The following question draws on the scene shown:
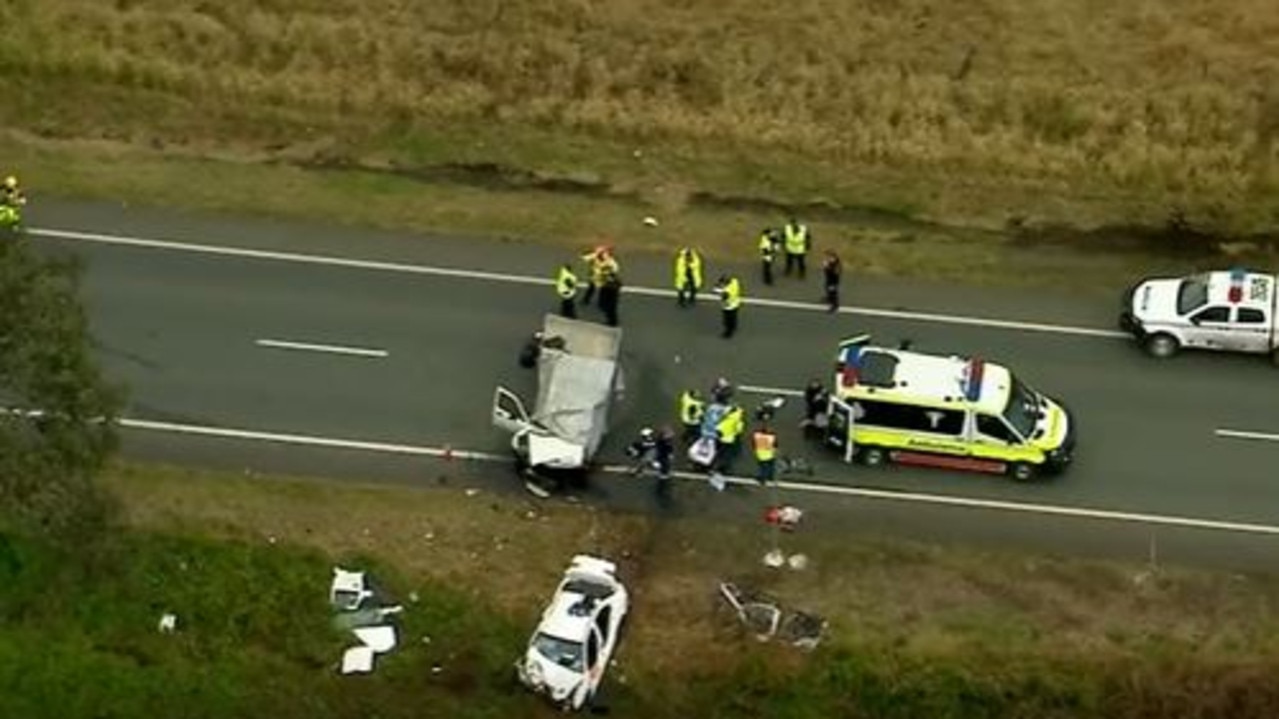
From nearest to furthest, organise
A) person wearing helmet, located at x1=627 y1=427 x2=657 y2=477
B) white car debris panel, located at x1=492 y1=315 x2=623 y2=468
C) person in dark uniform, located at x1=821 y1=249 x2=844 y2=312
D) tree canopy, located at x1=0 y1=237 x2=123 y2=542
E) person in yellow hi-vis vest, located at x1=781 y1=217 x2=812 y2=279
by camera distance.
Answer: tree canopy, located at x1=0 y1=237 x2=123 y2=542
white car debris panel, located at x1=492 y1=315 x2=623 y2=468
person wearing helmet, located at x1=627 y1=427 x2=657 y2=477
person in dark uniform, located at x1=821 y1=249 x2=844 y2=312
person in yellow hi-vis vest, located at x1=781 y1=217 x2=812 y2=279

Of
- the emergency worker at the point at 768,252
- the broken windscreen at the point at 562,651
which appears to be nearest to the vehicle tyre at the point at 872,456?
the emergency worker at the point at 768,252

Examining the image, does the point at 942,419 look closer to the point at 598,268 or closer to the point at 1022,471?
the point at 1022,471

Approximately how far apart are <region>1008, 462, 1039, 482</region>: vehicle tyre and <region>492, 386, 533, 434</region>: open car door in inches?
302

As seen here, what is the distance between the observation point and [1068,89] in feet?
150

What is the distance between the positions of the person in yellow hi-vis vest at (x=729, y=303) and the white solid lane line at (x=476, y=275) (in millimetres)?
463

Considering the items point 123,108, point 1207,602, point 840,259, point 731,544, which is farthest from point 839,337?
point 123,108

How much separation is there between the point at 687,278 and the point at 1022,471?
6.86 meters

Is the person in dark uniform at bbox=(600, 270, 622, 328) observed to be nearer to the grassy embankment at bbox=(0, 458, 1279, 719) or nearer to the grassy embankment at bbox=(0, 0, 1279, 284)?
the grassy embankment at bbox=(0, 0, 1279, 284)

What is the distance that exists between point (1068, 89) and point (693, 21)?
781 centimetres

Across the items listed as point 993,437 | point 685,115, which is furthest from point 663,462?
point 685,115

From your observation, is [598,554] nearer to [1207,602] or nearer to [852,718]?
[852,718]

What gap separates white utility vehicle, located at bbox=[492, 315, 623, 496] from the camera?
36.2 meters

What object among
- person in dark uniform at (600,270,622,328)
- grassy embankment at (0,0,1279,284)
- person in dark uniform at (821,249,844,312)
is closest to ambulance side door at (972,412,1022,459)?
person in dark uniform at (821,249,844,312)

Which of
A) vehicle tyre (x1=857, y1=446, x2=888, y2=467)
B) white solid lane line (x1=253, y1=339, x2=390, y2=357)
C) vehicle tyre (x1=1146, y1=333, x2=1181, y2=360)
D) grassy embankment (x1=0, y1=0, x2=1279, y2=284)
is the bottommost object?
vehicle tyre (x1=857, y1=446, x2=888, y2=467)
